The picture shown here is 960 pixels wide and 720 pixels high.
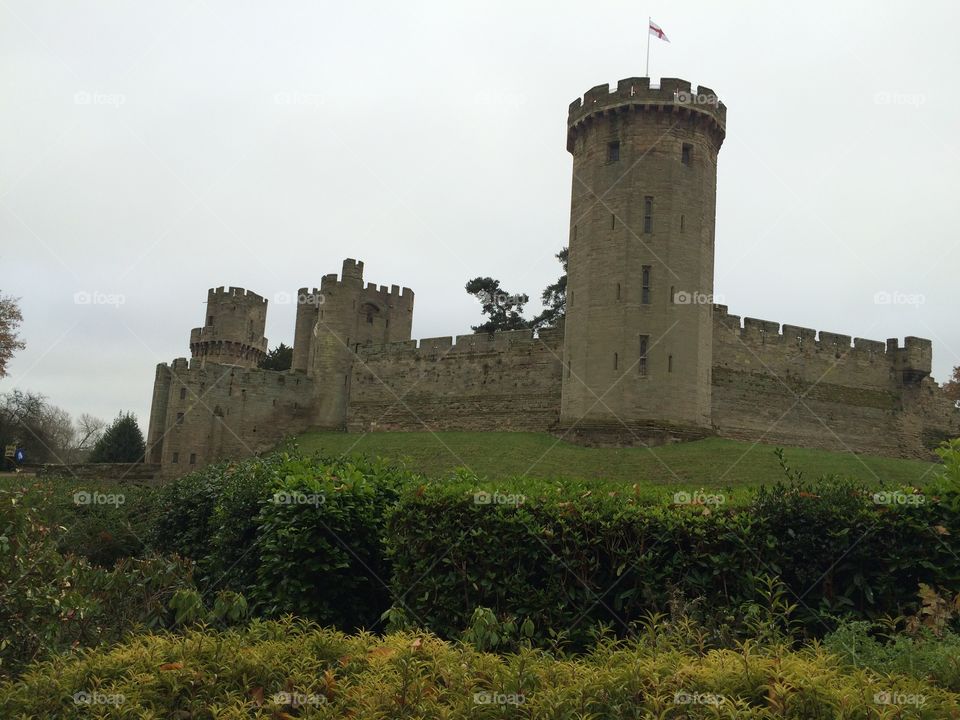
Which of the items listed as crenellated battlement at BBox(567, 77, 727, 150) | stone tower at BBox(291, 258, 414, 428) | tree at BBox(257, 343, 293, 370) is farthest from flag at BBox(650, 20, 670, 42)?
tree at BBox(257, 343, 293, 370)

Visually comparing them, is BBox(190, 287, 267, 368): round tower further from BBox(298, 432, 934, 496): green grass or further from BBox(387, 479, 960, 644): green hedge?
BBox(387, 479, 960, 644): green hedge

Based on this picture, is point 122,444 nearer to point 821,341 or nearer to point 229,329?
point 229,329

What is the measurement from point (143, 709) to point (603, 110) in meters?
30.1

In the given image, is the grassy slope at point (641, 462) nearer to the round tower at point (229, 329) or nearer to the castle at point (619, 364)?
the castle at point (619, 364)

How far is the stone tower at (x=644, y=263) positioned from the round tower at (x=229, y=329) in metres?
27.2

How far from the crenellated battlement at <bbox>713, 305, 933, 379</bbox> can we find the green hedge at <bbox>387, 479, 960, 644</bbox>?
91.7 feet

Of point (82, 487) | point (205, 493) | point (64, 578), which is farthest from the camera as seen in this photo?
point (82, 487)

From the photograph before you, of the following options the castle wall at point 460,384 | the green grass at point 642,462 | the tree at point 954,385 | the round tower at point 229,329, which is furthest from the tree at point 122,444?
the tree at point 954,385

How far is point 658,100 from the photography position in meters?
31.8

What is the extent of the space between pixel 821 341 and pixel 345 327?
23694 millimetres

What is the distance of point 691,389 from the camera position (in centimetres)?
3117

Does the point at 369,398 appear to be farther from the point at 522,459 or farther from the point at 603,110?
the point at 603,110

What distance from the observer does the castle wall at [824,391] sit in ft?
114

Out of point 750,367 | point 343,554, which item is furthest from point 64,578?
point 750,367
